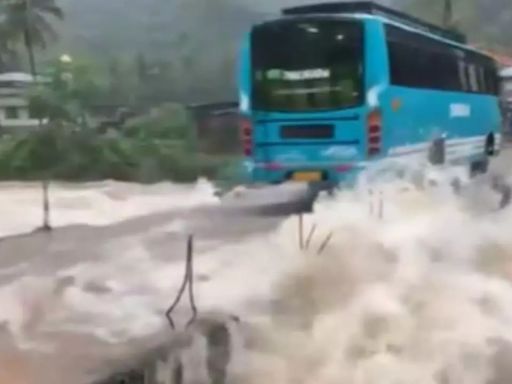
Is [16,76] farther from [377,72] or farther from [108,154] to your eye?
[377,72]

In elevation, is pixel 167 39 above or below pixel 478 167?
above

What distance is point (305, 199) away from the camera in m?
1.76

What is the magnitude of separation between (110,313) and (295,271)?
0.28 meters

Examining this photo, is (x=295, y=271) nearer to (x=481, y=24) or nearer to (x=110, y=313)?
(x=110, y=313)

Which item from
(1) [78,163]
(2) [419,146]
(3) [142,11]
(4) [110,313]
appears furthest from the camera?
(2) [419,146]

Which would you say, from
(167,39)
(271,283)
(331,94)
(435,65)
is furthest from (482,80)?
(271,283)

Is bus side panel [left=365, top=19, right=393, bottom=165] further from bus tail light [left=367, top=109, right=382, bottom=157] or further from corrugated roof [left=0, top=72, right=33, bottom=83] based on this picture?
corrugated roof [left=0, top=72, right=33, bottom=83]

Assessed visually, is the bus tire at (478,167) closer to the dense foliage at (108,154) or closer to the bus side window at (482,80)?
the bus side window at (482,80)

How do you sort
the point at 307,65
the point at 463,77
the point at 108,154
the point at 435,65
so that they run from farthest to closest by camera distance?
1. the point at 463,77
2. the point at 435,65
3. the point at 307,65
4. the point at 108,154

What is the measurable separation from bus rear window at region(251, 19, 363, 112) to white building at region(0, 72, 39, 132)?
43 centimetres

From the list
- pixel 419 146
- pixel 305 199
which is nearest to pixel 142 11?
pixel 305 199

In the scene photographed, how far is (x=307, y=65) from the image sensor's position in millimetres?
1740

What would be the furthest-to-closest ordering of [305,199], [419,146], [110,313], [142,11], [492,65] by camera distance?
[492,65]
[419,146]
[305,199]
[142,11]
[110,313]

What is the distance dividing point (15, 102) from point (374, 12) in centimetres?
69
